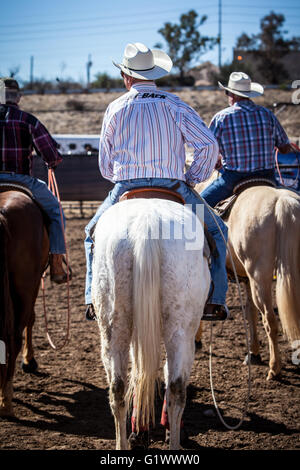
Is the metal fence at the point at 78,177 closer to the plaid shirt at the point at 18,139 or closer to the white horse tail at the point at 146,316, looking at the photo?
the plaid shirt at the point at 18,139

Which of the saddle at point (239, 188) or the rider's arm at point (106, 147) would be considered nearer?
the rider's arm at point (106, 147)

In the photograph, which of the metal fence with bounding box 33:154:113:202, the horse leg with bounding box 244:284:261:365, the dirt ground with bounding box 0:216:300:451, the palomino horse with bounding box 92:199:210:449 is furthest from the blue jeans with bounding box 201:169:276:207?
the metal fence with bounding box 33:154:113:202

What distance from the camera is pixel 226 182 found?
5.87 m

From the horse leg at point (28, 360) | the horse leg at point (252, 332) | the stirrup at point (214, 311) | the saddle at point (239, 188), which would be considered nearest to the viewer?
the stirrup at point (214, 311)

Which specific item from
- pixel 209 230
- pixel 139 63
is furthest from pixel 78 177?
pixel 209 230

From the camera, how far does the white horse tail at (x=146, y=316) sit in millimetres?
2893

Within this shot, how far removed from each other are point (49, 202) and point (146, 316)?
94.2 inches

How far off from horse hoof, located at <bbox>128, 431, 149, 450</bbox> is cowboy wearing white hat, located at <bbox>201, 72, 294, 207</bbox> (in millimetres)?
3005

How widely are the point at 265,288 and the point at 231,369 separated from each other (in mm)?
970

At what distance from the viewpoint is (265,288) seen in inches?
204

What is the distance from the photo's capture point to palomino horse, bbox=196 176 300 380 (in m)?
4.93

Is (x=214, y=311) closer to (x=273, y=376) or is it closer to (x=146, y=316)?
(x=146, y=316)

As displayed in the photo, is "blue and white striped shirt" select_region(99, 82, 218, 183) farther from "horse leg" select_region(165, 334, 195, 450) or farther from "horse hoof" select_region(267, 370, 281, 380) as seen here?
"horse hoof" select_region(267, 370, 281, 380)

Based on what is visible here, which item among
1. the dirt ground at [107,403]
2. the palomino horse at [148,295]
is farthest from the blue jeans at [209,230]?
the dirt ground at [107,403]
